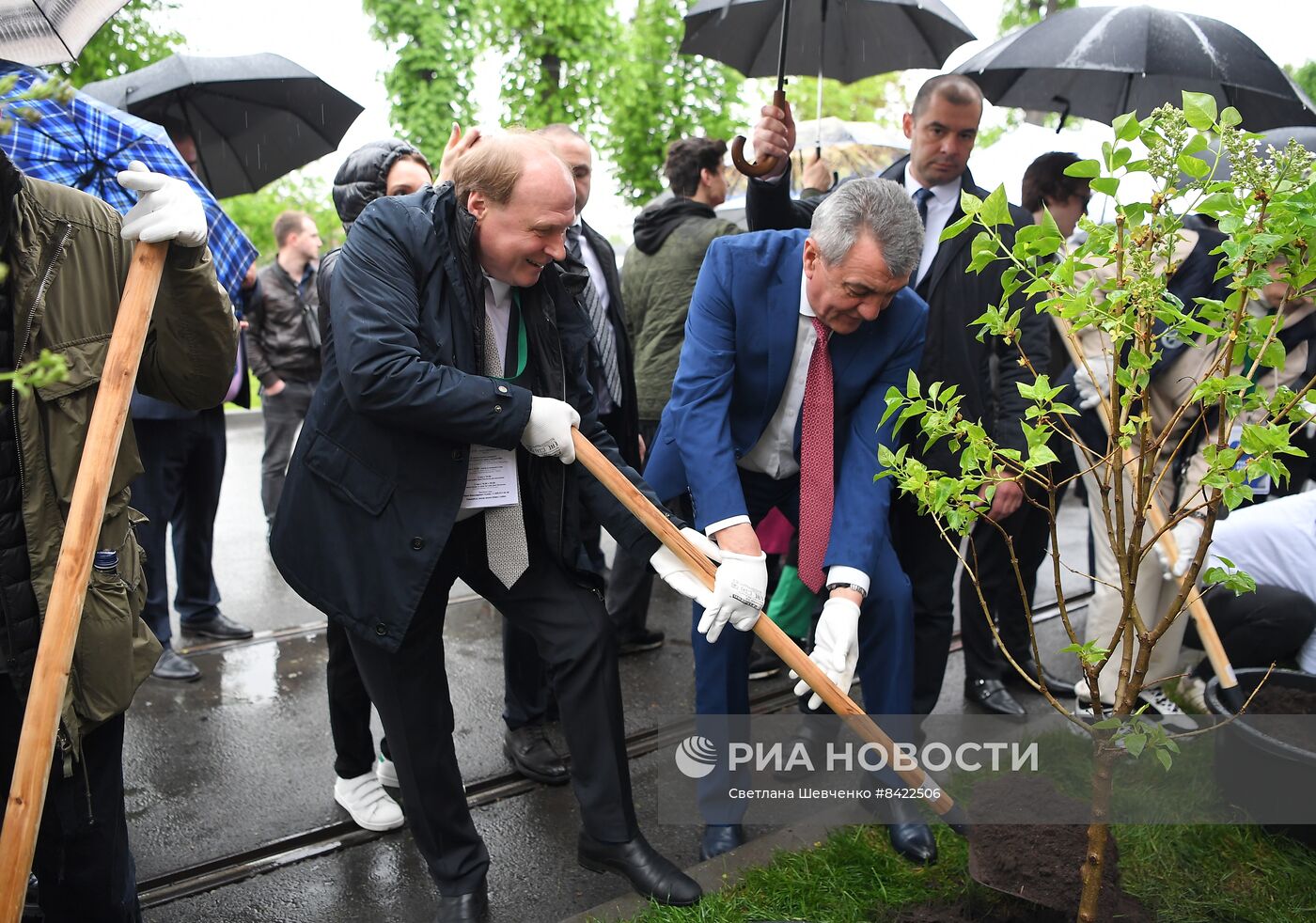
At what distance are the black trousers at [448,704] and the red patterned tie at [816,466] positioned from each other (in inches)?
27.3

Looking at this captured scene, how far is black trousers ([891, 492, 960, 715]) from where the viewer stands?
378 centimetres

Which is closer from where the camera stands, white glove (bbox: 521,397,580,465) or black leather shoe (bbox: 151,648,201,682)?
white glove (bbox: 521,397,580,465)

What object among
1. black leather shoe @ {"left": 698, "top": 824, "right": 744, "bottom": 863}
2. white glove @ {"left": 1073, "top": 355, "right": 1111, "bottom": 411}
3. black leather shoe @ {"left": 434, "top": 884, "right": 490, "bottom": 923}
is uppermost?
white glove @ {"left": 1073, "top": 355, "right": 1111, "bottom": 411}

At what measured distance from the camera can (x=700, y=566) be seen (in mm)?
2820

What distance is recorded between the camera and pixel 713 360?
3.28 meters

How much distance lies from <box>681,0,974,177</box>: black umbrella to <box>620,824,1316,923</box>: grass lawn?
328cm

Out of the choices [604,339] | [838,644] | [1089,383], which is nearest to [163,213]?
[838,644]

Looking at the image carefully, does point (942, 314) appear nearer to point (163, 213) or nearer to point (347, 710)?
point (347, 710)

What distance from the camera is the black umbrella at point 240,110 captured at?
17.8 ft

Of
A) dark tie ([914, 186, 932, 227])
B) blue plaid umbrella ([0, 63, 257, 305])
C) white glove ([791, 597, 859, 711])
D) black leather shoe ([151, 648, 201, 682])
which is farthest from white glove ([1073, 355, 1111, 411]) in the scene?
black leather shoe ([151, 648, 201, 682])

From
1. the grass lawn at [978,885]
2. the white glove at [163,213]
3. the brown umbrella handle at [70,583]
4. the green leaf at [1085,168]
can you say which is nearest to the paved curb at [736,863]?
the grass lawn at [978,885]

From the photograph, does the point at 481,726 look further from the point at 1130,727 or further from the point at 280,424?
the point at 280,424

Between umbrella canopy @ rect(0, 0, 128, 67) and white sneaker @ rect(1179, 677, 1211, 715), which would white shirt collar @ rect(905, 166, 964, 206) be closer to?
white sneaker @ rect(1179, 677, 1211, 715)

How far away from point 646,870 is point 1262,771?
1711 mm
